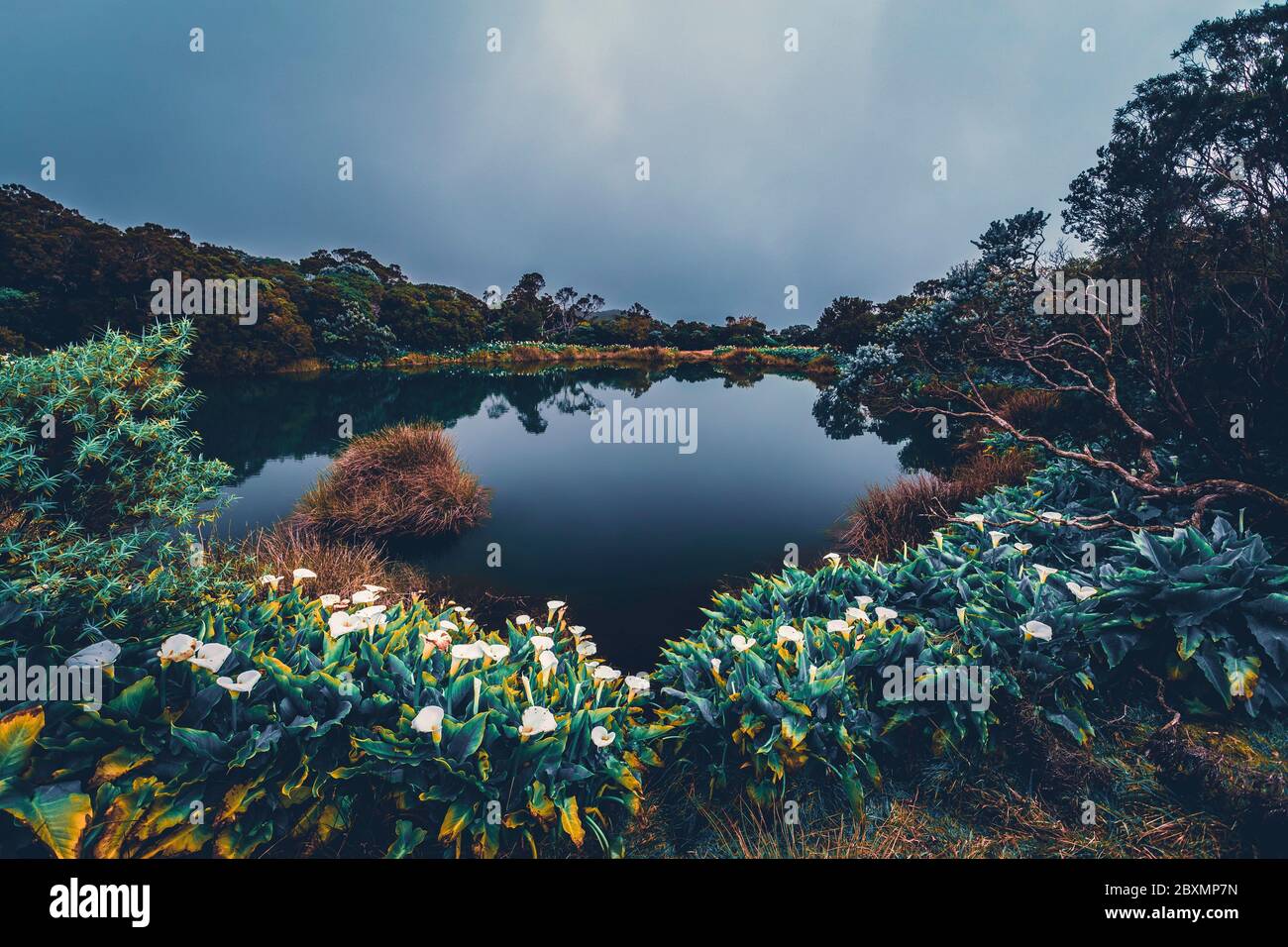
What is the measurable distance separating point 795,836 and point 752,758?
1.31 ft

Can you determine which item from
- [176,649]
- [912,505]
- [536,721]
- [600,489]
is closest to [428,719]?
[536,721]

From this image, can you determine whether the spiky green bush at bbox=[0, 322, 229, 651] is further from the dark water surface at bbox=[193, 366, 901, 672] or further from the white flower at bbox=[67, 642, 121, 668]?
the dark water surface at bbox=[193, 366, 901, 672]

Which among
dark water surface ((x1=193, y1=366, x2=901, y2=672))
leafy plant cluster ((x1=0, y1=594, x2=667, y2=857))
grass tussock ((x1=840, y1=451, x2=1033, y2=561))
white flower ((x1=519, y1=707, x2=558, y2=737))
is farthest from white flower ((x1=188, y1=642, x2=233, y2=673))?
grass tussock ((x1=840, y1=451, x2=1033, y2=561))

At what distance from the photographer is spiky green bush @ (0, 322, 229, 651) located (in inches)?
102

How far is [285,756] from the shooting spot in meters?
2.44

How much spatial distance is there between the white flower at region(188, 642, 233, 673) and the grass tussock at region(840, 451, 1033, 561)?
7.08m

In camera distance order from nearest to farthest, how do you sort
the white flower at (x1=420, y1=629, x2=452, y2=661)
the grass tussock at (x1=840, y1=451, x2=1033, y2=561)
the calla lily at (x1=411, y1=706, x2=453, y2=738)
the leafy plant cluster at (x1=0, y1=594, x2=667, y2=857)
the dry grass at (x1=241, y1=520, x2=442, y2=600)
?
the leafy plant cluster at (x1=0, y1=594, x2=667, y2=857) → the calla lily at (x1=411, y1=706, x2=453, y2=738) → the white flower at (x1=420, y1=629, x2=452, y2=661) → the dry grass at (x1=241, y1=520, x2=442, y2=600) → the grass tussock at (x1=840, y1=451, x2=1033, y2=561)

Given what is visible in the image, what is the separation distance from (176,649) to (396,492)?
6.68m

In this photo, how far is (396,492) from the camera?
28.6ft

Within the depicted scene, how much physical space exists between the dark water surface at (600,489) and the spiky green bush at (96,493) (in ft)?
11.7

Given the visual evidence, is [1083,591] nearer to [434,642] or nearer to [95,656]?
[434,642]

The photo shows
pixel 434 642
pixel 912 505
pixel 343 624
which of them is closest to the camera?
pixel 343 624

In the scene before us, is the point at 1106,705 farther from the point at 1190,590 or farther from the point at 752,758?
the point at 752,758
